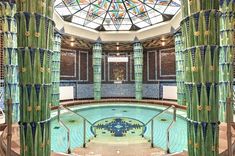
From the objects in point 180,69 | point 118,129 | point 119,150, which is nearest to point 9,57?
point 118,129

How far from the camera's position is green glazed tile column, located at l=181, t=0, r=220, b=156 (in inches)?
100.0

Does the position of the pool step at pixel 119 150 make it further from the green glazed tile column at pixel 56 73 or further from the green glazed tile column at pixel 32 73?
the green glazed tile column at pixel 56 73

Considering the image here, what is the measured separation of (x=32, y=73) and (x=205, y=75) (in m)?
2.90

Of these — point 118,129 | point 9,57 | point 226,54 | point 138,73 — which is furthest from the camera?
point 138,73

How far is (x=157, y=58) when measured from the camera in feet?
42.6

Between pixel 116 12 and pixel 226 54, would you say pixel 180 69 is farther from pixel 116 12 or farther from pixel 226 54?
pixel 116 12

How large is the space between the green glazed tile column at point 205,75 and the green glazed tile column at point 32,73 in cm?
262

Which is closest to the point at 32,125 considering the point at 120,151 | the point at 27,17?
the point at 27,17

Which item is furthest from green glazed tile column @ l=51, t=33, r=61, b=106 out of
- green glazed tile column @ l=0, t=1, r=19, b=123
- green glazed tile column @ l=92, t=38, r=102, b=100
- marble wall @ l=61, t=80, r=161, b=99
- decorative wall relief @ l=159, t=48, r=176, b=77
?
decorative wall relief @ l=159, t=48, r=176, b=77

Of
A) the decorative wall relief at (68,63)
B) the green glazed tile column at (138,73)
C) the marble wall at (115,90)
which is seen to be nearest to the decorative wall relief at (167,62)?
the marble wall at (115,90)

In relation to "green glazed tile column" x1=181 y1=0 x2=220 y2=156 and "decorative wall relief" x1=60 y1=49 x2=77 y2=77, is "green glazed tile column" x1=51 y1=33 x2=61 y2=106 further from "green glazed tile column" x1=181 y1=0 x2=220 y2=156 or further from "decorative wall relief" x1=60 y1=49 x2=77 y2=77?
"green glazed tile column" x1=181 y1=0 x2=220 y2=156

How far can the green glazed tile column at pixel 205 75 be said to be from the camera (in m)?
2.54

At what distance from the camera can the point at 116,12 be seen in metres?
10.1

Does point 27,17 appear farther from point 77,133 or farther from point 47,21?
point 77,133
